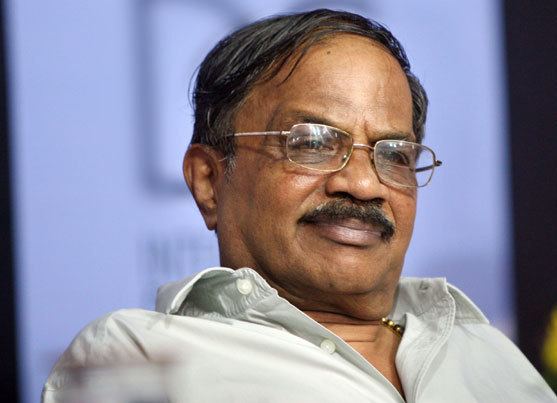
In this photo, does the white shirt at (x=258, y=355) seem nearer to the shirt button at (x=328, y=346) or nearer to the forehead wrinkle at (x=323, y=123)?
the shirt button at (x=328, y=346)

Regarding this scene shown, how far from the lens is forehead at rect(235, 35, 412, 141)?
1.62 metres

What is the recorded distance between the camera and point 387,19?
2.61 meters

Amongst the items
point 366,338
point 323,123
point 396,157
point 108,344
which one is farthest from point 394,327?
point 108,344

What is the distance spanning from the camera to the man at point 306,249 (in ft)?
4.79

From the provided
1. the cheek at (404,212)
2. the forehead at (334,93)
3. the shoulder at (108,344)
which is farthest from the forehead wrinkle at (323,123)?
the shoulder at (108,344)

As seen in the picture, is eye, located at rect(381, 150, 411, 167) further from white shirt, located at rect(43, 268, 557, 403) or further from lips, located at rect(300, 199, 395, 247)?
white shirt, located at rect(43, 268, 557, 403)

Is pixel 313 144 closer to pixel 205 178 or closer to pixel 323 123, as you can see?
pixel 323 123

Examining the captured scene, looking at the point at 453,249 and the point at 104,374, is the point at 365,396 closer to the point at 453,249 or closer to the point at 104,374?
the point at 104,374

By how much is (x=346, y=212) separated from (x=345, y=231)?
0.12 feet

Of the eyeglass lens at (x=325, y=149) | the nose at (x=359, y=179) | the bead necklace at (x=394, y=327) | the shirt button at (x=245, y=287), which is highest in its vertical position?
the eyeglass lens at (x=325, y=149)

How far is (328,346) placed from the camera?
1528 mm

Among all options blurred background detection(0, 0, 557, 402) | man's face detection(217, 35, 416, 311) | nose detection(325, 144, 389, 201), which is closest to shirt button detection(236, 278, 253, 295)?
man's face detection(217, 35, 416, 311)

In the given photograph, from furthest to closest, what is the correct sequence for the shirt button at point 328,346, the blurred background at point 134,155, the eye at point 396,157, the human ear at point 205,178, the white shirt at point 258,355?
the blurred background at point 134,155, the human ear at point 205,178, the eye at point 396,157, the shirt button at point 328,346, the white shirt at point 258,355

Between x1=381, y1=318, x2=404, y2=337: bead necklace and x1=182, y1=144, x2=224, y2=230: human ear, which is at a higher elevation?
x1=182, y1=144, x2=224, y2=230: human ear
